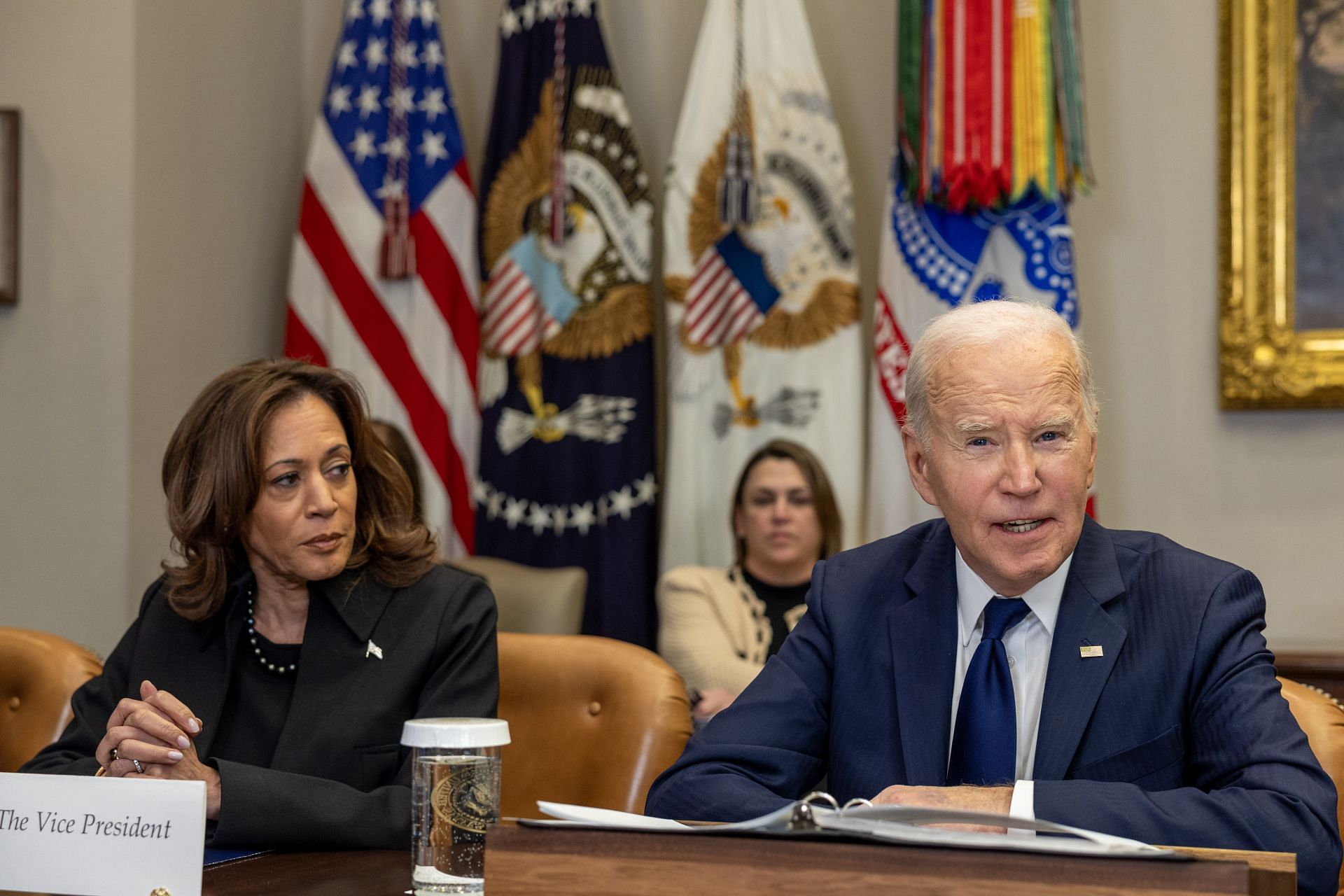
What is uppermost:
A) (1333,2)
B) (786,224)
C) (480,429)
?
(1333,2)

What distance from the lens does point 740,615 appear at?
388cm

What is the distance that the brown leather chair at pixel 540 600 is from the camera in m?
3.73

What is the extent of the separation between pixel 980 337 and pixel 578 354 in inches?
106

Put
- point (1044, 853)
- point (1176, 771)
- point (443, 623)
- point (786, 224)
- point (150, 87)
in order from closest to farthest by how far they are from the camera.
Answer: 1. point (1044, 853)
2. point (1176, 771)
3. point (443, 623)
4. point (150, 87)
5. point (786, 224)

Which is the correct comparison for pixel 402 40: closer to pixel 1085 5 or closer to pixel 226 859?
pixel 1085 5

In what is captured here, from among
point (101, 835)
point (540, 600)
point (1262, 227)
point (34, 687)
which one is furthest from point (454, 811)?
point (1262, 227)

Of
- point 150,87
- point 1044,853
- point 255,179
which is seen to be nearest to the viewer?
point 1044,853

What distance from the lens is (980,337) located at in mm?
1704

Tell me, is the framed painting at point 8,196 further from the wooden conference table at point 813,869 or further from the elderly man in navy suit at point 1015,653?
the wooden conference table at point 813,869

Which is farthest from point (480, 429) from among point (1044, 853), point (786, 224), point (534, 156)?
point (1044, 853)

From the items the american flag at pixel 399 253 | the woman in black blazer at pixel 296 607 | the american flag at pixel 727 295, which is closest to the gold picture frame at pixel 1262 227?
the american flag at pixel 727 295

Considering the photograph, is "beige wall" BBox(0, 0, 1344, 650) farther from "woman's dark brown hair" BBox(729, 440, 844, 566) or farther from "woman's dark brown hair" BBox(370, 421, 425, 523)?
"woman's dark brown hair" BBox(729, 440, 844, 566)

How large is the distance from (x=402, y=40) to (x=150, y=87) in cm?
89

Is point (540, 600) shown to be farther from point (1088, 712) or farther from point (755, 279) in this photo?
point (1088, 712)
